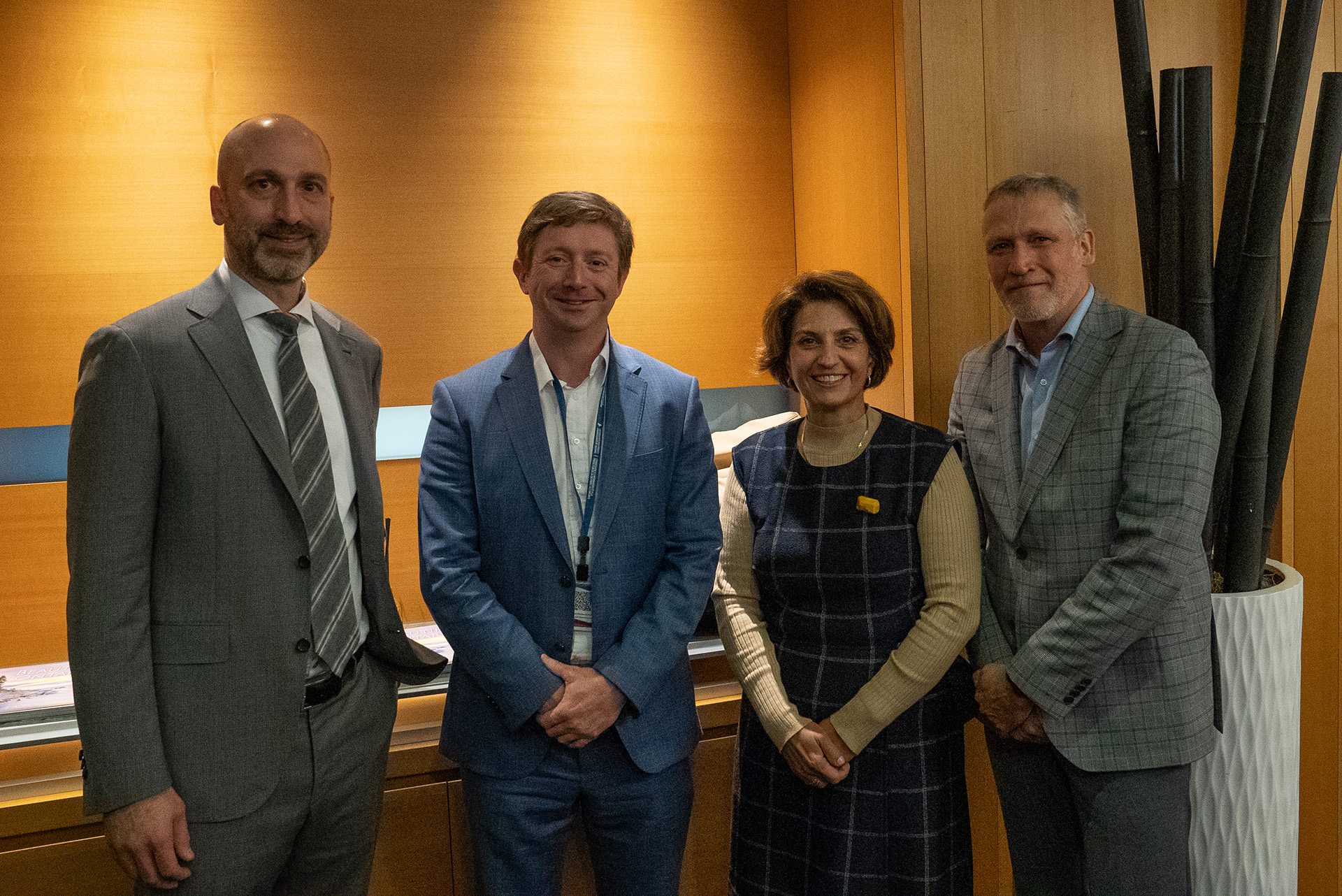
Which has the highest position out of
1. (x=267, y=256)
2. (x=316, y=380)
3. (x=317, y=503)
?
(x=267, y=256)

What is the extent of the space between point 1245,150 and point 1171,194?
0.63 feet

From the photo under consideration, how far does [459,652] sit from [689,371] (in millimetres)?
1465

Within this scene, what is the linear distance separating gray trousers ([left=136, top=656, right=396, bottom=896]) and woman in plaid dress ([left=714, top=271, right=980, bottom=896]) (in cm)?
71

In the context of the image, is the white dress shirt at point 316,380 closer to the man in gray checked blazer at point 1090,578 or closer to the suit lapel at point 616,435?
the suit lapel at point 616,435

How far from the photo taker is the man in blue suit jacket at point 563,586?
1741mm

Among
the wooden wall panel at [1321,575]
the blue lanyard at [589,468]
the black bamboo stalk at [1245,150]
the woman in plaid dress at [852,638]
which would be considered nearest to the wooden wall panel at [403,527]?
the blue lanyard at [589,468]

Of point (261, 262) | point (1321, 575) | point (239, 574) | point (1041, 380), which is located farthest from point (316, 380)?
point (1321, 575)

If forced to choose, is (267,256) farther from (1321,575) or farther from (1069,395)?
(1321,575)

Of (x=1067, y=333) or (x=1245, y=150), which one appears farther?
(x=1245, y=150)

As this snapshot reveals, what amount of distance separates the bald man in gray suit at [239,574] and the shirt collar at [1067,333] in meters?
1.33

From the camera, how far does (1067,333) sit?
194cm

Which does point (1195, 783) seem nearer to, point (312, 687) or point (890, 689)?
point (890, 689)

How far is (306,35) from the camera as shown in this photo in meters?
2.62

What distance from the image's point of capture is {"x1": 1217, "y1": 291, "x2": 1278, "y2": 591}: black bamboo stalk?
214 centimetres
